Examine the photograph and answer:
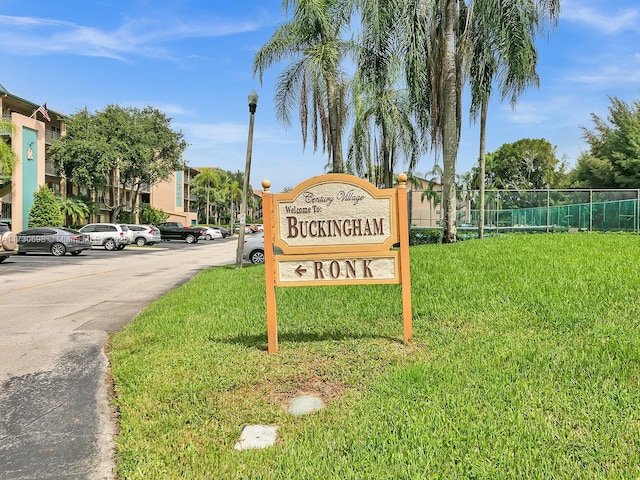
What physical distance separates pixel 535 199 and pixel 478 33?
28.0 feet

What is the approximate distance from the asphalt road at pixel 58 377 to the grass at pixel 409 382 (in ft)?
0.76

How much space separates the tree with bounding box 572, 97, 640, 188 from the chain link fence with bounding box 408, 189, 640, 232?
15.8m

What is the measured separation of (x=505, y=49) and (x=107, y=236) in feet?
81.0

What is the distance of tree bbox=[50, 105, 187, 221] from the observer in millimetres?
39812

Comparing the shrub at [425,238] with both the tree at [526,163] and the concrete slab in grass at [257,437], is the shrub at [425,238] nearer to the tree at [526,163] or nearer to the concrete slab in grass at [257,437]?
the concrete slab in grass at [257,437]

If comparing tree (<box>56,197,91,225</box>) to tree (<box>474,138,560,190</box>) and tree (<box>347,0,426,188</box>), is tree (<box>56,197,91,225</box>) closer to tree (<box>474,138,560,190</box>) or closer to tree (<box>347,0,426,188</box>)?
tree (<box>347,0,426,188</box>)

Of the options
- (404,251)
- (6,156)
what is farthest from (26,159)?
(404,251)

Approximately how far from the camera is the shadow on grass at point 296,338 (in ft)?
17.6

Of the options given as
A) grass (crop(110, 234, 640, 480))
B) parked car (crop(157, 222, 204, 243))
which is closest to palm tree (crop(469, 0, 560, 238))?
grass (crop(110, 234, 640, 480))

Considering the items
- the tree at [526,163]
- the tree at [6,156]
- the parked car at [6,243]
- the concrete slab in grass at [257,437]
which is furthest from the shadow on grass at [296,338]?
the tree at [526,163]

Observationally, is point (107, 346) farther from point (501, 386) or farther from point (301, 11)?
point (301, 11)

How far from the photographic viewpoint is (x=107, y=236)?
29.4 meters

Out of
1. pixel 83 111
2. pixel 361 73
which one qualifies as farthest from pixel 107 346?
pixel 83 111

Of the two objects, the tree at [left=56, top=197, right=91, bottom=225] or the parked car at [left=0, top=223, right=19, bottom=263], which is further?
the tree at [left=56, top=197, right=91, bottom=225]
